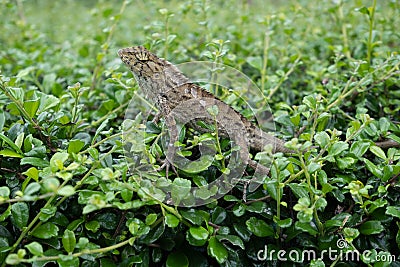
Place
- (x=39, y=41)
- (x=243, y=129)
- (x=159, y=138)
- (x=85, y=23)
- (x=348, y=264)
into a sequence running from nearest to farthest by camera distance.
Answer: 1. (x=348, y=264)
2. (x=159, y=138)
3. (x=243, y=129)
4. (x=39, y=41)
5. (x=85, y=23)

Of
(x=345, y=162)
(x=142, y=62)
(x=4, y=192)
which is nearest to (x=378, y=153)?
(x=345, y=162)

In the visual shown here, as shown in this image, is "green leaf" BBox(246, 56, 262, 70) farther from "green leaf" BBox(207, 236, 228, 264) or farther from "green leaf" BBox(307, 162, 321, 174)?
"green leaf" BBox(207, 236, 228, 264)

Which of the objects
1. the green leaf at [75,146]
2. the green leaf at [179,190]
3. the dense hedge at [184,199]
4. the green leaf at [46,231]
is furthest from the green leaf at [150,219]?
the green leaf at [75,146]

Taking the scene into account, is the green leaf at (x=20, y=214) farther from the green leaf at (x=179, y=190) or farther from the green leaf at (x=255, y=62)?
the green leaf at (x=255, y=62)

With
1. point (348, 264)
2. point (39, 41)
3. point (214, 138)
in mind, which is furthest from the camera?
point (39, 41)

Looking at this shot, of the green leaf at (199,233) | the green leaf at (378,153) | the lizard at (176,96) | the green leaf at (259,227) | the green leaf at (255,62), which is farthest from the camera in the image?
the green leaf at (255,62)

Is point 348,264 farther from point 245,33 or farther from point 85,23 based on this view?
point 85,23

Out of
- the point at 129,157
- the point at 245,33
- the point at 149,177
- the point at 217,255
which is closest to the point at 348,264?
the point at 217,255
